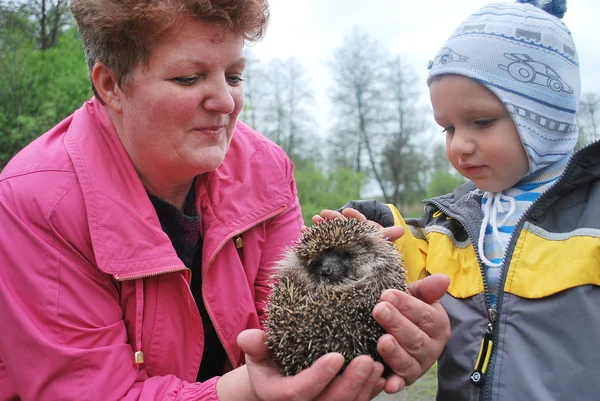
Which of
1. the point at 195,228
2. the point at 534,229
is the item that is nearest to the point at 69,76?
the point at 195,228

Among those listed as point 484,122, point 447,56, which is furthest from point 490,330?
point 447,56

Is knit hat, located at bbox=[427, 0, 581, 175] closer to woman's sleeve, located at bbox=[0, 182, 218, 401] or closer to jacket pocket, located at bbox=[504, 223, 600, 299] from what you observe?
jacket pocket, located at bbox=[504, 223, 600, 299]

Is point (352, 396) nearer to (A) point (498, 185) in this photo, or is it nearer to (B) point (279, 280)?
(B) point (279, 280)

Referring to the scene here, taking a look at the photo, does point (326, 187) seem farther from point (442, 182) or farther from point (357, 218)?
point (357, 218)

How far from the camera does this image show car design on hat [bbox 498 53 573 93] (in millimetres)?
2887

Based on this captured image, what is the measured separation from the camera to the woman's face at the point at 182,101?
2838 mm

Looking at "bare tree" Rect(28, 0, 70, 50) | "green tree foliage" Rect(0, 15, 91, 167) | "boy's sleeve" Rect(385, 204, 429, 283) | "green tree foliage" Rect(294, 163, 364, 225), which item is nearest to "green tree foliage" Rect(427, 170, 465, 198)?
"green tree foliage" Rect(294, 163, 364, 225)

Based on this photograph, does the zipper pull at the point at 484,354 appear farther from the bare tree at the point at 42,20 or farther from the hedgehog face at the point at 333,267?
the bare tree at the point at 42,20

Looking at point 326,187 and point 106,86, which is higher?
point 106,86

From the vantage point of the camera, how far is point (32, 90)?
62.6 ft

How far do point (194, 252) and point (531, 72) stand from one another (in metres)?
2.35

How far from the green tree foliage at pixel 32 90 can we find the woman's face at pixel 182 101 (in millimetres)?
16575

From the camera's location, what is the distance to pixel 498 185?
3.03 m

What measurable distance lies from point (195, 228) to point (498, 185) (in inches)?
75.4
